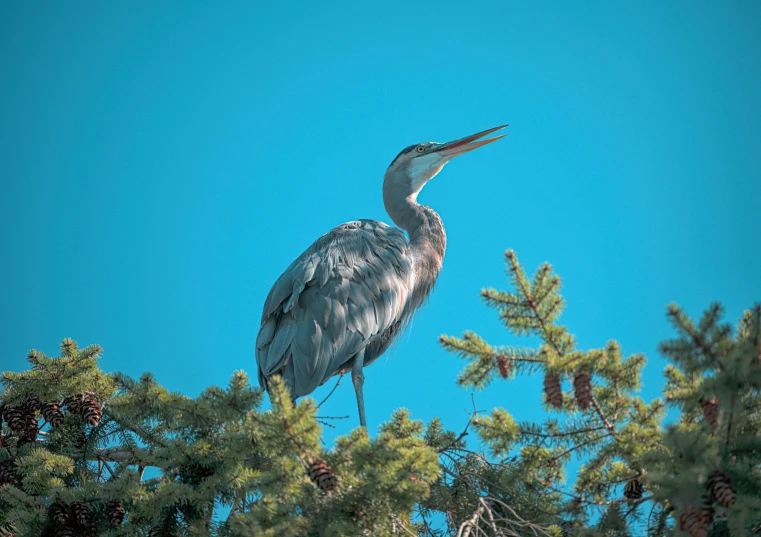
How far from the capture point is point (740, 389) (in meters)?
1.93

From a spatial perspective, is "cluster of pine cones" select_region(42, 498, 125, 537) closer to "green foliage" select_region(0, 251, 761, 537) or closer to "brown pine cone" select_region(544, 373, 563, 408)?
"green foliage" select_region(0, 251, 761, 537)

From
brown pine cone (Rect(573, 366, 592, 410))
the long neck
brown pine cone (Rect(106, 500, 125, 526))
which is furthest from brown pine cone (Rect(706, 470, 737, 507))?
the long neck

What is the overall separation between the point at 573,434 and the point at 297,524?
1061 mm

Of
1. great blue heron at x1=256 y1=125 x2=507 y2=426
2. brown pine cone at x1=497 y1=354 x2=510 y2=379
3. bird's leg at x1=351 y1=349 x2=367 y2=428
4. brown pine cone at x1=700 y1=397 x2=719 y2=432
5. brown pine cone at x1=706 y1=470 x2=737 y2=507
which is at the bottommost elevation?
brown pine cone at x1=706 y1=470 x2=737 y2=507

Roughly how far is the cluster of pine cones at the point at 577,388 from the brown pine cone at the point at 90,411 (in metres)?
2.23

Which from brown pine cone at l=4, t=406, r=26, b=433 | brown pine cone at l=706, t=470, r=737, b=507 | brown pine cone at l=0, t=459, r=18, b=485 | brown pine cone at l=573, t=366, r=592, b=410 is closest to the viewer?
brown pine cone at l=706, t=470, r=737, b=507

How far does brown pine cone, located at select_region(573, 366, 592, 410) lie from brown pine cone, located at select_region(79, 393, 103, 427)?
7.58 ft

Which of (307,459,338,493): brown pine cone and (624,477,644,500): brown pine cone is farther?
(624,477,644,500): brown pine cone

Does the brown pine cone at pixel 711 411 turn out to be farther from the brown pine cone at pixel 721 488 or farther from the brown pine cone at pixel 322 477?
the brown pine cone at pixel 322 477

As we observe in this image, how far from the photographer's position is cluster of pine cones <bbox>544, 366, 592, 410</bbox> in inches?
94.3

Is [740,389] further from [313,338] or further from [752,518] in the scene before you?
[313,338]

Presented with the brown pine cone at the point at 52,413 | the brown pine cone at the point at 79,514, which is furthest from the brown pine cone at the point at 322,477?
the brown pine cone at the point at 52,413

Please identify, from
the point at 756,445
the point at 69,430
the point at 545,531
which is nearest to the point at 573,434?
the point at 545,531

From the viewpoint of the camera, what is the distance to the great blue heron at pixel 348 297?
4.97 m
